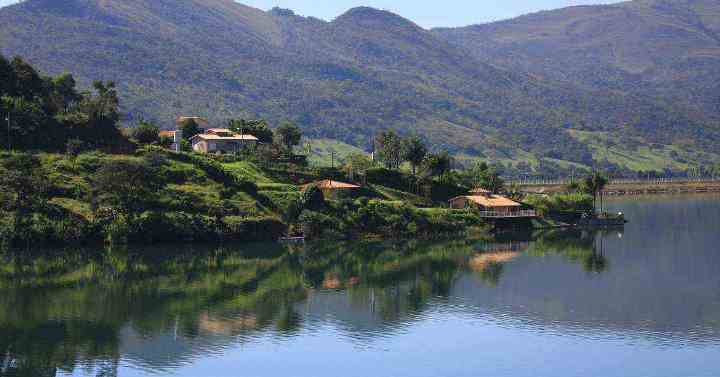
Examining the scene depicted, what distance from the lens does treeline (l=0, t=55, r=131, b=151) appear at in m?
119

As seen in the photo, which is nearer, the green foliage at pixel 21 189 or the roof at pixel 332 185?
the green foliage at pixel 21 189

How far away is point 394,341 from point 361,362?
5968 millimetres

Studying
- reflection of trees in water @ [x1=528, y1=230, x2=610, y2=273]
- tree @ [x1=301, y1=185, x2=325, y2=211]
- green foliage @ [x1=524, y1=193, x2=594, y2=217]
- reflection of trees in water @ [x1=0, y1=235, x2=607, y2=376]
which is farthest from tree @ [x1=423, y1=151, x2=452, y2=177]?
reflection of trees in water @ [x1=0, y1=235, x2=607, y2=376]

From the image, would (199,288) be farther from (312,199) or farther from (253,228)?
(312,199)

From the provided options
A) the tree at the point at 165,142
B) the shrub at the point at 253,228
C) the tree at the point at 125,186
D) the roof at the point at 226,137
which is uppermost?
the roof at the point at 226,137

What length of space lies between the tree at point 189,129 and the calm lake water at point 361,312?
53657 millimetres

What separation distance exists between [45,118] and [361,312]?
68.4 metres

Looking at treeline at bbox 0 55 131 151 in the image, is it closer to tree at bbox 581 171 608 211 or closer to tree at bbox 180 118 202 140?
tree at bbox 180 118 202 140

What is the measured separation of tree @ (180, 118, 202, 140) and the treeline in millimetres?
18584

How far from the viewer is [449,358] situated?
5928 cm

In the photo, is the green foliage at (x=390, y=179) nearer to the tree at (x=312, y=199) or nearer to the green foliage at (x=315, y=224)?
the tree at (x=312, y=199)

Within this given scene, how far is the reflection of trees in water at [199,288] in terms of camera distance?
62.2 m

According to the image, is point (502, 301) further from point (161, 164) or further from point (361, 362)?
point (161, 164)

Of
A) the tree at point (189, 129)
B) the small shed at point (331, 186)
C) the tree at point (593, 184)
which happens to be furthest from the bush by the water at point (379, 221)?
the tree at point (189, 129)
